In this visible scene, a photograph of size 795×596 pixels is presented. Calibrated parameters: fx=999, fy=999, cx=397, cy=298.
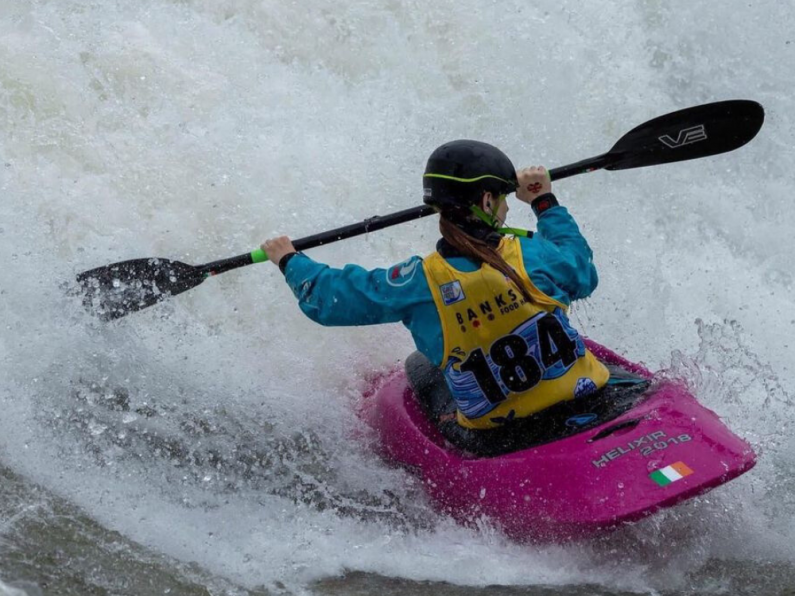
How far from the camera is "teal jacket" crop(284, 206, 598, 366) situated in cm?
343

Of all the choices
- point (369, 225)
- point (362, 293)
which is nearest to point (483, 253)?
point (362, 293)

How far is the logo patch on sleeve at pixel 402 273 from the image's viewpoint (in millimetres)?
3439

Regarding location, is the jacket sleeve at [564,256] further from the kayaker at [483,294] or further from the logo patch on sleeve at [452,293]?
the logo patch on sleeve at [452,293]

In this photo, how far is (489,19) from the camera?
682 centimetres

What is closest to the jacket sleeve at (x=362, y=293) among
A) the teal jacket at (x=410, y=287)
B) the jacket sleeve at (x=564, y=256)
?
the teal jacket at (x=410, y=287)

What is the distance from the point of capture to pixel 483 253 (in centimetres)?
331

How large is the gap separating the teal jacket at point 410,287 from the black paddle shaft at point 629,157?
1.94ft

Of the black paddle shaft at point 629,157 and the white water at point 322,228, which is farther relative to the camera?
the black paddle shaft at point 629,157

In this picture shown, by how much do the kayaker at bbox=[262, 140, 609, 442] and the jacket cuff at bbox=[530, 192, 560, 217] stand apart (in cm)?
9

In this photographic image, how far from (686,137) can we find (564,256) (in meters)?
1.08

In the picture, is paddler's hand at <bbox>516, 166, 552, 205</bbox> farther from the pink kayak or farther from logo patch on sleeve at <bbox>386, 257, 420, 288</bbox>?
the pink kayak

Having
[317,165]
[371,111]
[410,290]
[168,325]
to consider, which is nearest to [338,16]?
[371,111]

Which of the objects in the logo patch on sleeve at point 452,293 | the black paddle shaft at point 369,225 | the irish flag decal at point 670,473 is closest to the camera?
the irish flag decal at point 670,473

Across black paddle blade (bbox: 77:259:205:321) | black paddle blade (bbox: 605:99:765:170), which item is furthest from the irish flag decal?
black paddle blade (bbox: 77:259:205:321)
